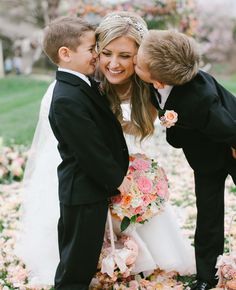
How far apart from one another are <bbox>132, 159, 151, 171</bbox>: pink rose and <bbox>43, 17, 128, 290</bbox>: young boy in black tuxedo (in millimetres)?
138

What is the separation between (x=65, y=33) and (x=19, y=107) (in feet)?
24.5

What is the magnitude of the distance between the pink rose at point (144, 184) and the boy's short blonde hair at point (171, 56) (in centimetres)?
68

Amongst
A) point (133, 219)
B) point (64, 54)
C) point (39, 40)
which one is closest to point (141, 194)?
point (133, 219)

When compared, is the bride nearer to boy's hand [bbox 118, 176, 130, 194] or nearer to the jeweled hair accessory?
the jeweled hair accessory

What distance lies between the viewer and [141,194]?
307 cm

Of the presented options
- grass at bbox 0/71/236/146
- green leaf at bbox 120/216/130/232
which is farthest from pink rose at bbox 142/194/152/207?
grass at bbox 0/71/236/146

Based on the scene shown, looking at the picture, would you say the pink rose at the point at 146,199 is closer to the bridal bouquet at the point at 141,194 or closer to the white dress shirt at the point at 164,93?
the bridal bouquet at the point at 141,194

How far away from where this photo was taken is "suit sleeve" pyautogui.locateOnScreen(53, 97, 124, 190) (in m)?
2.71

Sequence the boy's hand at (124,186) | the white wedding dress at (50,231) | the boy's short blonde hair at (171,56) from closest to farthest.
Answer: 1. the boy's short blonde hair at (171,56)
2. the boy's hand at (124,186)
3. the white wedding dress at (50,231)

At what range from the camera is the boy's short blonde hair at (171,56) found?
2.61 metres

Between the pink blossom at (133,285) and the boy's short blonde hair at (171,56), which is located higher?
the boy's short blonde hair at (171,56)

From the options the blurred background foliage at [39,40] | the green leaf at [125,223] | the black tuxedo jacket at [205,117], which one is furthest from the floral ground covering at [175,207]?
the blurred background foliage at [39,40]

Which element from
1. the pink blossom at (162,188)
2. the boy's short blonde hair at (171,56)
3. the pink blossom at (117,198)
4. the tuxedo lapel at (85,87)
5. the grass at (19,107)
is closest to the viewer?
the boy's short blonde hair at (171,56)

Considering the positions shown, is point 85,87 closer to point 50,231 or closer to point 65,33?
point 65,33
